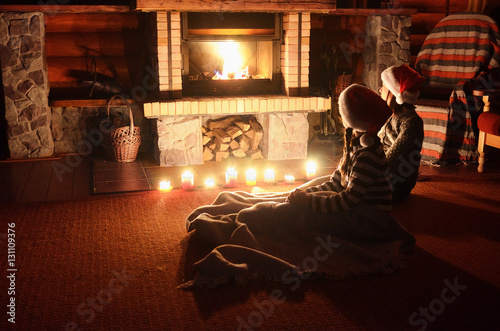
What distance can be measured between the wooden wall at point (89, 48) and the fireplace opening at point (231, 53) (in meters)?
0.62

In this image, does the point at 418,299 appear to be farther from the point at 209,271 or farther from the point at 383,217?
the point at 209,271

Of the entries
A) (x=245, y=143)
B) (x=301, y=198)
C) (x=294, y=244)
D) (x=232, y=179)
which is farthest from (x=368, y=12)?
(x=294, y=244)

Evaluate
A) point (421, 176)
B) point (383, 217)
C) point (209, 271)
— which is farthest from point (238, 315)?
point (421, 176)

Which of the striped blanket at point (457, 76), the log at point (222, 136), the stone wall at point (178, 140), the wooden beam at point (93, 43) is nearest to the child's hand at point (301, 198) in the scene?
the stone wall at point (178, 140)

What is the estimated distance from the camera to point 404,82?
344 centimetres

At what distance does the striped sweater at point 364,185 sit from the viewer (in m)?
2.69

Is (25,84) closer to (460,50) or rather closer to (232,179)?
(232,179)

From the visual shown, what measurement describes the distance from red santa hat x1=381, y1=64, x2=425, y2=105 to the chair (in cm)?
121

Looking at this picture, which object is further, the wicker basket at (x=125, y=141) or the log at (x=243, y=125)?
the log at (x=243, y=125)

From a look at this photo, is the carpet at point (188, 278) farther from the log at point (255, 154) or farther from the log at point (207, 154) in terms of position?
the log at point (255, 154)

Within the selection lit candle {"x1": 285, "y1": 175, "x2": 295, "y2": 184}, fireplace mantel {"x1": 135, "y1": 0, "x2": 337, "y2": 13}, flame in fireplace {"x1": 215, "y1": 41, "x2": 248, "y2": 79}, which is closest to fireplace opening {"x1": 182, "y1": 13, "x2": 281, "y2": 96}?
flame in fireplace {"x1": 215, "y1": 41, "x2": 248, "y2": 79}

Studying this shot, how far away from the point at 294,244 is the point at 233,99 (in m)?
2.26

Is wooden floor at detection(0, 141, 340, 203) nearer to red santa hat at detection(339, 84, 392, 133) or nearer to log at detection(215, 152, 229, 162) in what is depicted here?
log at detection(215, 152, 229, 162)

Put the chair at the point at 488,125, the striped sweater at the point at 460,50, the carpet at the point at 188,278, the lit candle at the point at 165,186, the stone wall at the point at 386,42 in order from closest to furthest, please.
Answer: the carpet at the point at 188,278 → the lit candle at the point at 165,186 → the chair at the point at 488,125 → the striped sweater at the point at 460,50 → the stone wall at the point at 386,42
